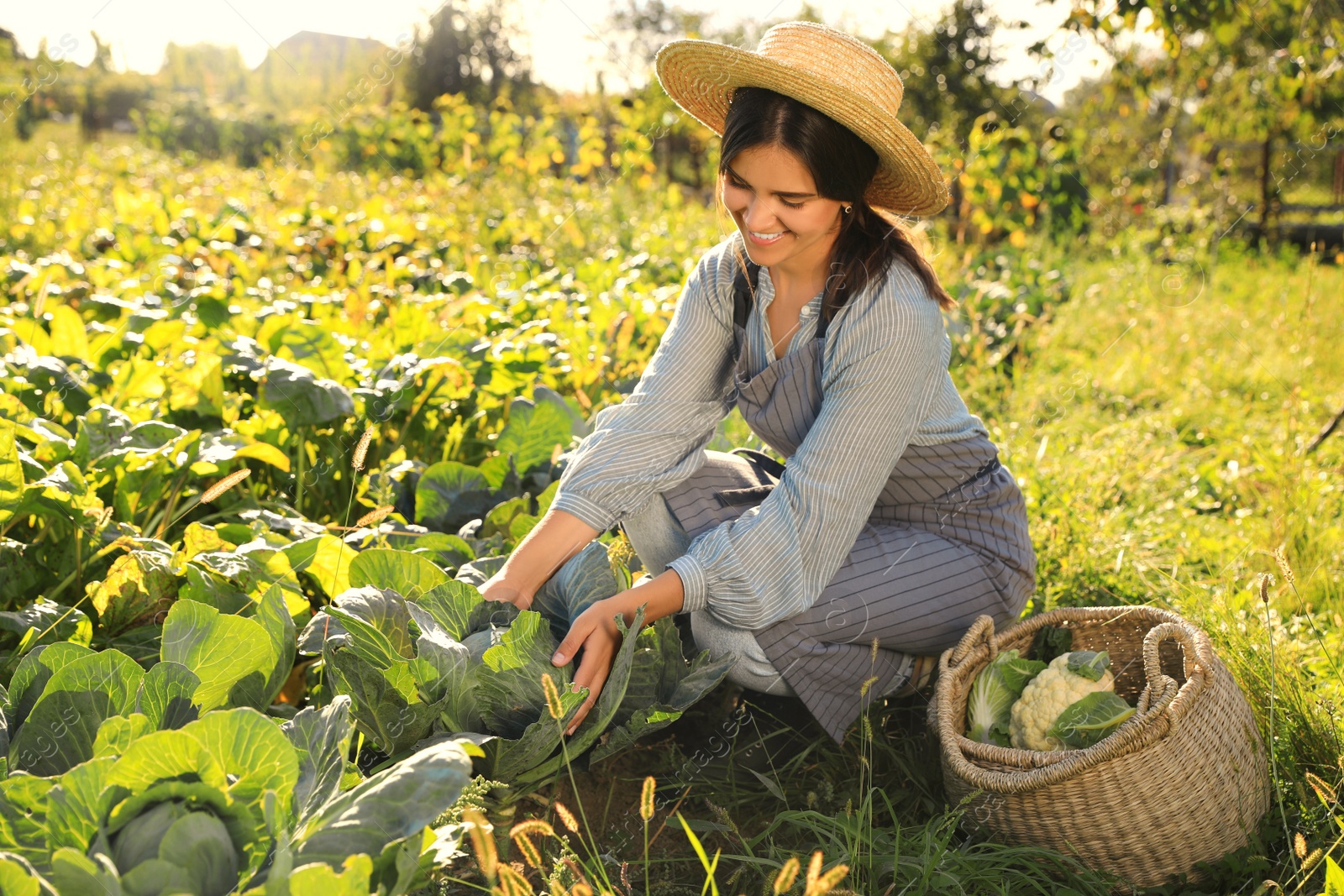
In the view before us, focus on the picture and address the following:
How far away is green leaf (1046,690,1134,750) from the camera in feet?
5.54

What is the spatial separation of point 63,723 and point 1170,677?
1558 mm

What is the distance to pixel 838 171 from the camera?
5.84ft

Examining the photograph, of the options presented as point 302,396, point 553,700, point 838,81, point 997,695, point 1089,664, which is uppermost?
point 838,81

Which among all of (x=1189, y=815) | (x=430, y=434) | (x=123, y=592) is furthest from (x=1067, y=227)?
(x=123, y=592)

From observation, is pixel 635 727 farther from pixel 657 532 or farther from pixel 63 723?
pixel 63 723

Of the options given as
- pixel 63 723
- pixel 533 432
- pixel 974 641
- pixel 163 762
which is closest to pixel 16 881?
pixel 163 762

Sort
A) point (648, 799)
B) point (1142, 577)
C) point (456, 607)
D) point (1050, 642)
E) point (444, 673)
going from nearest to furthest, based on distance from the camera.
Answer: point (648, 799)
point (444, 673)
point (456, 607)
point (1050, 642)
point (1142, 577)

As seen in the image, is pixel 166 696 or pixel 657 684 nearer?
pixel 166 696

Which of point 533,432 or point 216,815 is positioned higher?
point 533,432

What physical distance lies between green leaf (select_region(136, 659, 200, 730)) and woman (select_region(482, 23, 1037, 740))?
513 mm

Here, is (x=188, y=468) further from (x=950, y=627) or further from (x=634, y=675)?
(x=950, y=627)

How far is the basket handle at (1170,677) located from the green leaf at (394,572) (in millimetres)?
1130

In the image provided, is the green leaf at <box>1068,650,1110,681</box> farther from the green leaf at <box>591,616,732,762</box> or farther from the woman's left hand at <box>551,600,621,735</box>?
the woman's left hand at <box>551,600,621,735</box>

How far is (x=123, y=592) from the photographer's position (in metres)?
1.75
